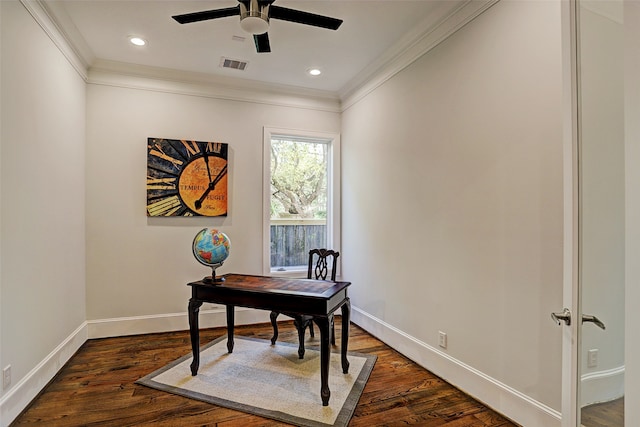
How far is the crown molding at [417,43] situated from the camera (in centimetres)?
253

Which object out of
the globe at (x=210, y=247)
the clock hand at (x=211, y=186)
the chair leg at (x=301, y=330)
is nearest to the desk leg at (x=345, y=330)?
the chair leg at (x=301, y=330)

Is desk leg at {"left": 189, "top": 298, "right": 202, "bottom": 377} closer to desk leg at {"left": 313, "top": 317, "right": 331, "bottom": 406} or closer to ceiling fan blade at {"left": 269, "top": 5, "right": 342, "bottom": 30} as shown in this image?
desk leg at {"left": 313, "top": 317, "right": 331, "bottom": 406}

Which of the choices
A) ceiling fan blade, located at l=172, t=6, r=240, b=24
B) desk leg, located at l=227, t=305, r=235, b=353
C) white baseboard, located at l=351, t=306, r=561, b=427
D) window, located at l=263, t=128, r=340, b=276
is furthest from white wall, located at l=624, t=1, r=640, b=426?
window, located at l=263, t=128, r=340, b=276

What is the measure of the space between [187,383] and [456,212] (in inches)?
97.8

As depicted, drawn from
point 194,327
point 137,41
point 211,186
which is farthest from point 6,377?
point 137,41

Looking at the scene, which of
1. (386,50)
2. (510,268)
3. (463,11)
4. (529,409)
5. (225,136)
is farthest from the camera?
(225,136)

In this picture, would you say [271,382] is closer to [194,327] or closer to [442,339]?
[194,327]

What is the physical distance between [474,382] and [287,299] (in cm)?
147

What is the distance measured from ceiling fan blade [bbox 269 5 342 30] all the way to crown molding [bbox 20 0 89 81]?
173 cm

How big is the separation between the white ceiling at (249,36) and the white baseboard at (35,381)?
2.70 meters

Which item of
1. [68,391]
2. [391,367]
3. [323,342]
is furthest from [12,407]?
[391,367]

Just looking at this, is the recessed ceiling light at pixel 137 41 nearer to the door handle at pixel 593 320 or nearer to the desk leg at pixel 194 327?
the desk leg at pixel 194 327

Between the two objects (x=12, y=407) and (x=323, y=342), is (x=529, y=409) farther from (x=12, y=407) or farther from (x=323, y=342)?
(x=12, y=407)

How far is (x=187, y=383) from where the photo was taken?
2650 millimetres
